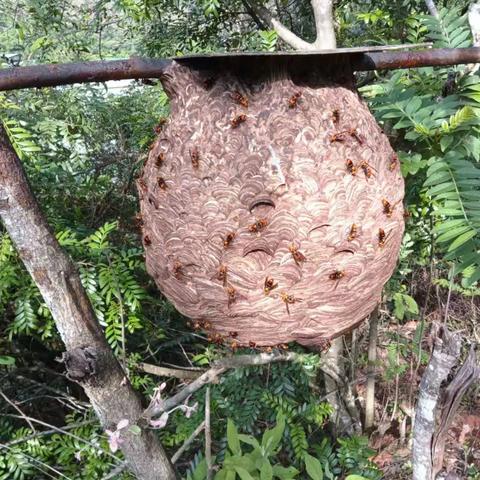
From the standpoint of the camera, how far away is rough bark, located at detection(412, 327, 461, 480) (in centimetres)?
83

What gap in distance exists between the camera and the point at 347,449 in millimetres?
1723

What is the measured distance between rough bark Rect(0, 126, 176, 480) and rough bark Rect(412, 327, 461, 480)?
54 centimetres

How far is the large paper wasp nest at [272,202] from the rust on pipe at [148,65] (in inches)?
1.2

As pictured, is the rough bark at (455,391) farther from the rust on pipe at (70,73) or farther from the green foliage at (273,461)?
the rust on pipe at (70,73)

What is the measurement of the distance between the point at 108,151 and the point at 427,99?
1358 mm

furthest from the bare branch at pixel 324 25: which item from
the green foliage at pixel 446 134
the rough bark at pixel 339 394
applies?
the rough bark at pixel 339 394

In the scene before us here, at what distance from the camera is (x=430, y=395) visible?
874 mm

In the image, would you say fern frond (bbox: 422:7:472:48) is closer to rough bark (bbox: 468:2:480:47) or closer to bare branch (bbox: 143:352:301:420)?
rough bark (bbox: 468:2:480:47)

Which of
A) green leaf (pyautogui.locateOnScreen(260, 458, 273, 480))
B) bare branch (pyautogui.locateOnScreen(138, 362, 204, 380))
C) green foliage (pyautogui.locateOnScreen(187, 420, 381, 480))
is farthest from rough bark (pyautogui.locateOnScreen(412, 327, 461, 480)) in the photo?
bare branch (pyautogui.locateOnScreen(138, 362, 204, 380))

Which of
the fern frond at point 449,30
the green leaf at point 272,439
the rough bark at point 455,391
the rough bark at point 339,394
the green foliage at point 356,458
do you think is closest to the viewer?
the rough bark at point 455,391

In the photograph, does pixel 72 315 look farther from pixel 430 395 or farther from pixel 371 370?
pixel 371 370

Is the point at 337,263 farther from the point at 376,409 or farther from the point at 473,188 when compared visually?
the point at 376,409

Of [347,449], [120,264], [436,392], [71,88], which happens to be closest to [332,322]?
[436,392]

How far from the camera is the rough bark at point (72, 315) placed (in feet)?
2.69
